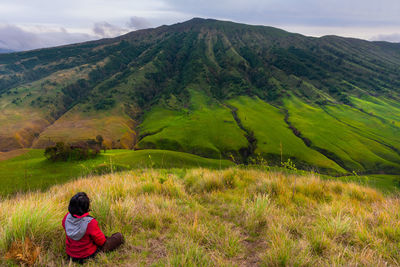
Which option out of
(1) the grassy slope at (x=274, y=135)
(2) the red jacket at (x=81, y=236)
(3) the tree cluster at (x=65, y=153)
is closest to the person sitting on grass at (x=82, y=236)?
(2) the red jacket at (x=81, y=236)

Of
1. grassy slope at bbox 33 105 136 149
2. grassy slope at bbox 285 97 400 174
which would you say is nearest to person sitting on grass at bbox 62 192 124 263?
grassy slope at bbox 285 97 400 174

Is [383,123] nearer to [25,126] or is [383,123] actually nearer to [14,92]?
[25,126]

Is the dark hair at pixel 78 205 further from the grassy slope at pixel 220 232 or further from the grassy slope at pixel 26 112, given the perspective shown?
the grassy slope at pixel 26 112

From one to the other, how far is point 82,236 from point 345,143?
133 meters

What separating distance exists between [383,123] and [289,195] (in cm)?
18363

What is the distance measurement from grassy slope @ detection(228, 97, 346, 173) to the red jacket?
98823mm

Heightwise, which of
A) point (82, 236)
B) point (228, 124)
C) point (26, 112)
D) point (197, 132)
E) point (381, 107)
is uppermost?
point (82, 236)

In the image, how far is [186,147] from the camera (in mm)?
105062

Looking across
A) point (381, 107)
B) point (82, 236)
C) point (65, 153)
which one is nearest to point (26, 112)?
point (65, 153)

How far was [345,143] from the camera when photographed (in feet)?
348

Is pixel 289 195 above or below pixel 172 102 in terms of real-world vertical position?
Result: above

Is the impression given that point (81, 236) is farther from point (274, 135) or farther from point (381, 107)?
point (381, 107)

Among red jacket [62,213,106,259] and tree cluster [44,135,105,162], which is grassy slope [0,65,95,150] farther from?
red jacket [62,213,106,259]

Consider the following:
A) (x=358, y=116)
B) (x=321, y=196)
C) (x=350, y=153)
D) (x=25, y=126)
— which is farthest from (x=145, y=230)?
(x=358, y=116)
